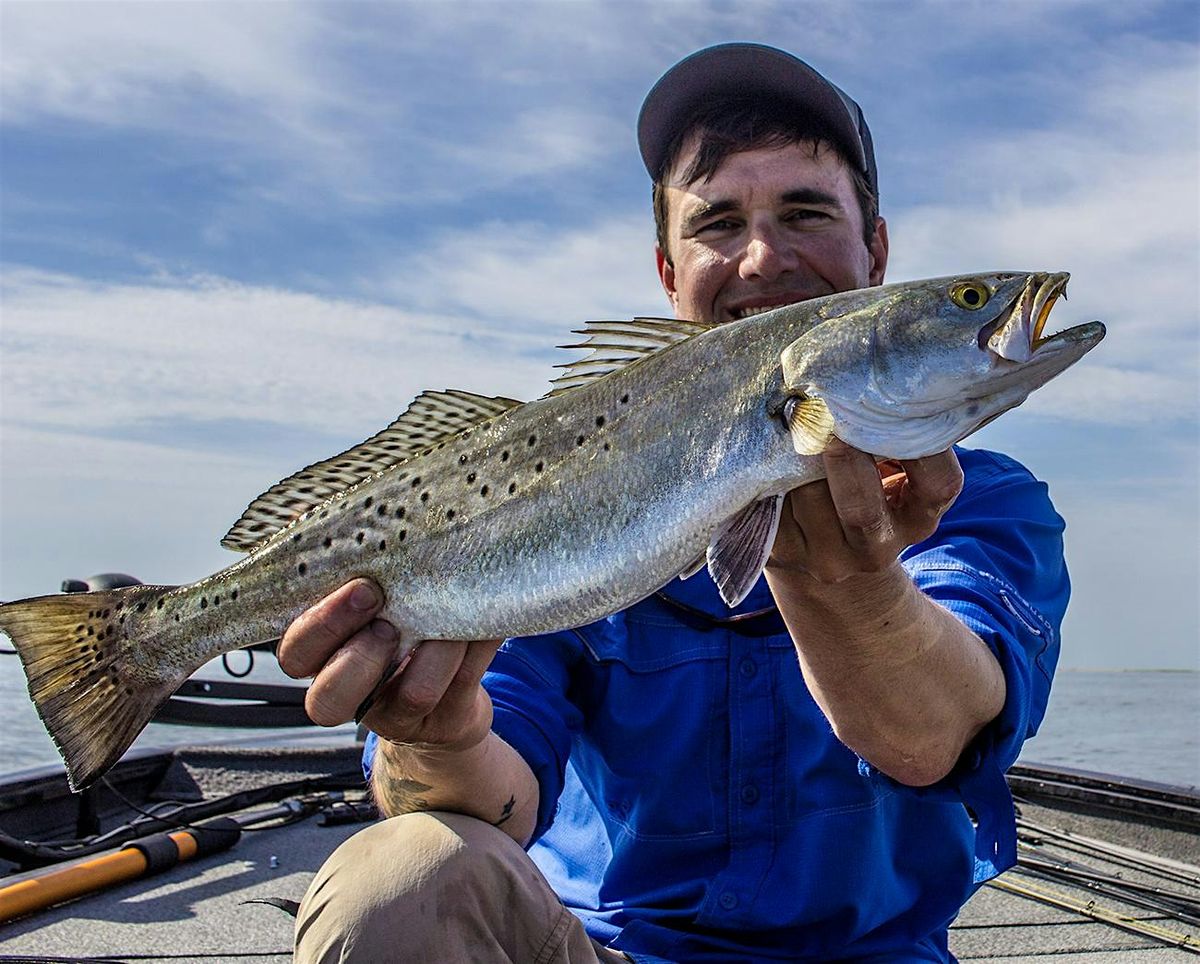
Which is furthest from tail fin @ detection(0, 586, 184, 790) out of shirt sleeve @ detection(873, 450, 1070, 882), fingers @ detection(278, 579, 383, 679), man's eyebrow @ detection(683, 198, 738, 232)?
man's eyebrow @ detection(683, 198, 738, 232)

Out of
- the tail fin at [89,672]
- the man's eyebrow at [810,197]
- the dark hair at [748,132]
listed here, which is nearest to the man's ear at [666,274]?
the dark hair at [748,132]

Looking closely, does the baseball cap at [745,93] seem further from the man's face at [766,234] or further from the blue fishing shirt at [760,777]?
the blue fishing shirt at [760,777]

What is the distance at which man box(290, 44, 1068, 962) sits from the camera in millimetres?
2791

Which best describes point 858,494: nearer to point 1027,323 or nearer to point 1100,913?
point 1027,323

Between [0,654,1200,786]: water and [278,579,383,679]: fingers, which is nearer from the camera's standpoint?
[278,579,383,679]: fingers

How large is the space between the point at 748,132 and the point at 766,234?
1.52 feet

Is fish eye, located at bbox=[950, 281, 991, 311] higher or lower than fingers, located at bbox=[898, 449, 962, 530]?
higher

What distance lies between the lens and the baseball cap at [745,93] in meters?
4.16

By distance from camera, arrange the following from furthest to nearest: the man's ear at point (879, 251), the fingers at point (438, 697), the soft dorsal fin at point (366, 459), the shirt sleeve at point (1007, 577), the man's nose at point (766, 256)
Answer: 1. the man's ear at point (879, 251)
2. the man's nose at point (766, 256)
3. the soft dorsal fin at point (366, 459)
4. the shirt sleeve at point (1007, 577)
5. the fingers at point (438, 697)

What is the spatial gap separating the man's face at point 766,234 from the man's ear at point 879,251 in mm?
357

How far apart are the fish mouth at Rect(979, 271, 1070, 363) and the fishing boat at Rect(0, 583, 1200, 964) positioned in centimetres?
301

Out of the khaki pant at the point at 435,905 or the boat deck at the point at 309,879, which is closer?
the khaki pant at the point at 435,905

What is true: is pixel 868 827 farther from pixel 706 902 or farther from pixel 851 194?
pixel 851 194

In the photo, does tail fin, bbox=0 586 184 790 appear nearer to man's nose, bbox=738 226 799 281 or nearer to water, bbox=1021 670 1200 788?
man's nose, bbox=738 226 799 281
